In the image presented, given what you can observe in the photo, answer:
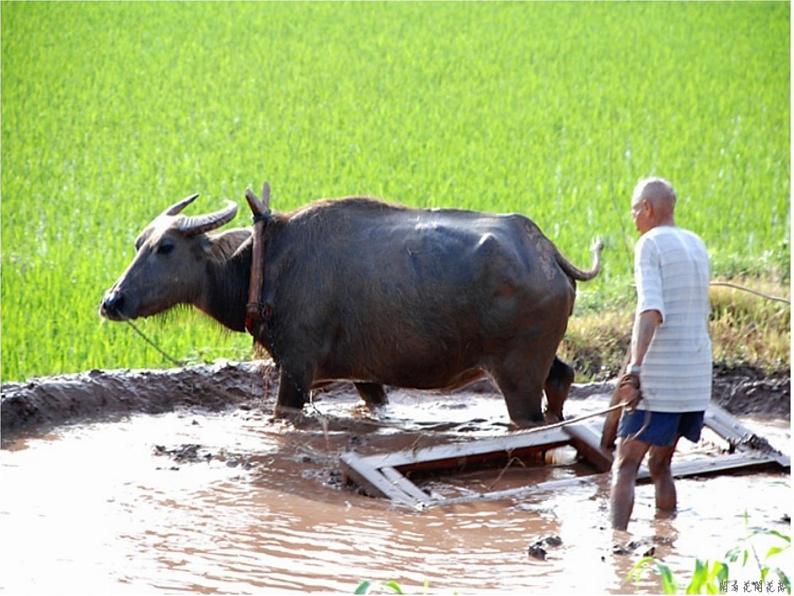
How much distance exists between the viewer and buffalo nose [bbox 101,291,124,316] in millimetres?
6746

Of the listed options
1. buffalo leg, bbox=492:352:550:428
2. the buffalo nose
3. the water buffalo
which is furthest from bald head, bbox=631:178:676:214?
the buffalo nose

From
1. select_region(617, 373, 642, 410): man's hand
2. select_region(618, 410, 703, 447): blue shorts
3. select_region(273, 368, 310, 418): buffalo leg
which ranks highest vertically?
select_region(617, 373, 642, 410): man's hand

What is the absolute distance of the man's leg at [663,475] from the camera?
17.2 feet

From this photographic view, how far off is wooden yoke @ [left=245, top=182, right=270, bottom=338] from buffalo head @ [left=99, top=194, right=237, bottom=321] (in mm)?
145

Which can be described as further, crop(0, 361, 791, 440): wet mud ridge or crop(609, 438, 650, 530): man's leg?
crop(0, 361, 791, 440): wet mud ridge

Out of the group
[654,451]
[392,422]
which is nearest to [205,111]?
[392,422]

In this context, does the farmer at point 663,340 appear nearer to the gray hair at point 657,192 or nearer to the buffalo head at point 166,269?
the gray hair at point 657,192

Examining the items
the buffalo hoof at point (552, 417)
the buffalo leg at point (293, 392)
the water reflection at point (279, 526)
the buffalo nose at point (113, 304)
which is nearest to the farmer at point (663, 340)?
the water reflection at point (279, 526)

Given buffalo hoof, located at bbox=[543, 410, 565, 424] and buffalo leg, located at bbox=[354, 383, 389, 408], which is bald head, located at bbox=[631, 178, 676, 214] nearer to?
buffalo hoof, located at bbox=[543, 410, 565, 424]

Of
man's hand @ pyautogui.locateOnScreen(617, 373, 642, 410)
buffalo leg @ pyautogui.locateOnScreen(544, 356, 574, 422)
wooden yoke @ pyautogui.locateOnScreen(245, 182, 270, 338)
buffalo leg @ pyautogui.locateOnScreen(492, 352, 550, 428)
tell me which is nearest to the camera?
man's hand @ pyautogui.locateOnScreen(617, 373, 642, 410)

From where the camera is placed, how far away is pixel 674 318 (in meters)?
5.05

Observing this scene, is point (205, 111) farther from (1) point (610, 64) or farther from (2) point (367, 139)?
(1) point (610, 64)

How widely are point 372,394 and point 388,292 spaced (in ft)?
3.42

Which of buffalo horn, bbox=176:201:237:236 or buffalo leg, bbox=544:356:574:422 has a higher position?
buffalo horn, bbox=176:201:237:236
